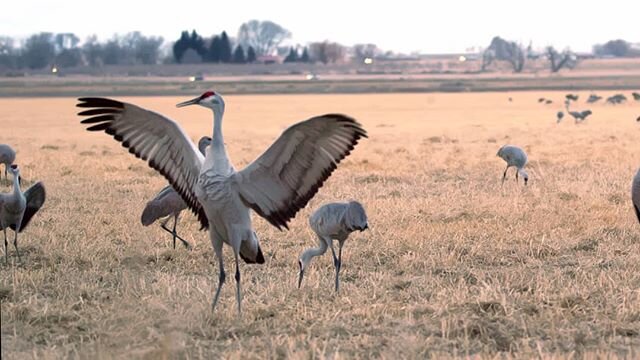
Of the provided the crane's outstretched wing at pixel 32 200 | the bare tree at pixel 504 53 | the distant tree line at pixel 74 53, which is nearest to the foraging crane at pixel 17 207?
the crane's outstretched wing at pixel 32 200

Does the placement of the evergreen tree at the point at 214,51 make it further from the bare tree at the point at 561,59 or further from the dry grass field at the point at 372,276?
the dry grass field at the point at 372,276

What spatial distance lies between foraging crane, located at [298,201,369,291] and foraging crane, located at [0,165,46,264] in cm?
257

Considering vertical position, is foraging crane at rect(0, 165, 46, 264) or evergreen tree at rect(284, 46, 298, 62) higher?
foraging crane at rect(0, 165, 46, 264)

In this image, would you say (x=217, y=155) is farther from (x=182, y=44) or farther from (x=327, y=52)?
(x=327, y=52)

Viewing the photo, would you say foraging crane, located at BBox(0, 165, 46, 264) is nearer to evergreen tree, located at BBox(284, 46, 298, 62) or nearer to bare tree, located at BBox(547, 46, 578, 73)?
bare tree, located at BBox(547, 46, 578, 73)

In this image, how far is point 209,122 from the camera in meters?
31.3

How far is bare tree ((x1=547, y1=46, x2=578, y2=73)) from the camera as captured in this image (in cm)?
9156

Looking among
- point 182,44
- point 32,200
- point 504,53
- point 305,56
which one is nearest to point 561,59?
point 504,53

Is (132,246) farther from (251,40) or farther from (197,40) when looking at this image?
(251,40)

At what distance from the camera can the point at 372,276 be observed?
747 cm

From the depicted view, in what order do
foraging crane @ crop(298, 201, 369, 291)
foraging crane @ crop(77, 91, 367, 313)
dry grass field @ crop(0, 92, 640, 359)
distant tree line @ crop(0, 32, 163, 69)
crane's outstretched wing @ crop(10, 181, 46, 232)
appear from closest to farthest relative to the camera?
dry grass field @ crop(0, 92, 640, 359) < foraging crane @ crop(77, 91, 367, 313) < foraging crane @ crop(298, 201, 369, 291) < crane's outstretched wing @ crop(10, 181, 46, 232) < distant tree line @ crop(0, 32, 163, 69)

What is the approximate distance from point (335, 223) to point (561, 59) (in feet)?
302

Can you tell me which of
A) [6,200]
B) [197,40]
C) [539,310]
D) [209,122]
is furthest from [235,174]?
[197,40]

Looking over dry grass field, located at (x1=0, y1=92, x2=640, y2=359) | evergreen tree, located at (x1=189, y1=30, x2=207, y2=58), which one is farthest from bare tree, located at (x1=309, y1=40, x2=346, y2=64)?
dry grass field, located at (x1=0, y1=92, x2=640, y2=359)
